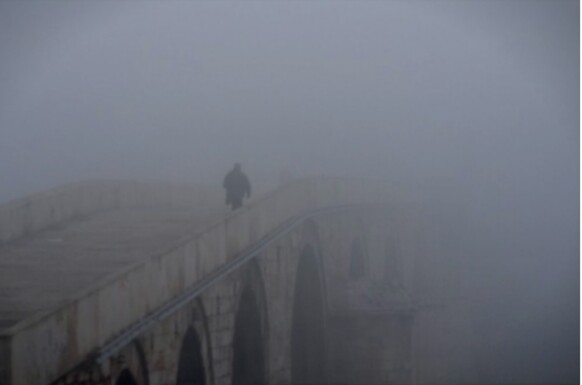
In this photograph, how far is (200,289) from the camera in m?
13.5

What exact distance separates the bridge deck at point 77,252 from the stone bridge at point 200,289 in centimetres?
3

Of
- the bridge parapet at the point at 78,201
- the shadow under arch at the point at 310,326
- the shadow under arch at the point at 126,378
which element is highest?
the bridge parapet at the point at 78,201

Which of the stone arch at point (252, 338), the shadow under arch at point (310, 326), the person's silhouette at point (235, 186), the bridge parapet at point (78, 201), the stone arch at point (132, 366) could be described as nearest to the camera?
the stone arch at point (132, 366)

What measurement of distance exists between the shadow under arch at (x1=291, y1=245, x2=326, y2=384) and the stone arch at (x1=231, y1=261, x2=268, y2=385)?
16.9 feet

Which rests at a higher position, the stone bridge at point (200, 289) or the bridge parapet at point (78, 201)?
the bridge parapet at point (78, 201)

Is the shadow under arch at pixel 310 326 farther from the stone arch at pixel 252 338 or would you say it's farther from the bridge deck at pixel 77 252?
the stone arch at pixel 252 338

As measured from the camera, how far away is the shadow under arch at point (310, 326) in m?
23.0

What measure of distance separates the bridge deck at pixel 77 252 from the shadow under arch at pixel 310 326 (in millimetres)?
4024

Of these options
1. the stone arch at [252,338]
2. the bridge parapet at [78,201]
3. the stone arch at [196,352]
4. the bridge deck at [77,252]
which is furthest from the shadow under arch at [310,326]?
the stone arch at [196,352]

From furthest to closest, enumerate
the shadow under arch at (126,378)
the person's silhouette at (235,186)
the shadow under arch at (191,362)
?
the person's silhouette at (235,186) < the shadow under arch at (191,362) < the shadow under arch at (126,378)

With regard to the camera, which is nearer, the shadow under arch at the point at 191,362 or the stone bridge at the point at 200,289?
the stone bridge at the point at 200,289

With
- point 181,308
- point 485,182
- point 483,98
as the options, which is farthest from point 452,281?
point 483,98

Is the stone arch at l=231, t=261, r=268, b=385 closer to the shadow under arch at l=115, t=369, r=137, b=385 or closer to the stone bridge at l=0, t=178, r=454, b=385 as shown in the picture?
the stone bridge at l=0, t=178, r=454, b=385

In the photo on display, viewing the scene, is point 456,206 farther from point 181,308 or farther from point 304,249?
point 181,308
